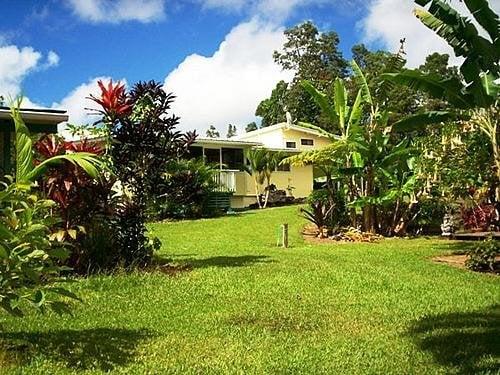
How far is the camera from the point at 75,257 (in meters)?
9.41

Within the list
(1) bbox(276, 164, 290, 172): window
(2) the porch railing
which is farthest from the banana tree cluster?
(1) bbox(276, 164, 290, 172): window

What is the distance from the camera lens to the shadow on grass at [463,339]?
5.32m

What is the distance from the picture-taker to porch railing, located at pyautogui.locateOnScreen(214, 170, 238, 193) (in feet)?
96.6

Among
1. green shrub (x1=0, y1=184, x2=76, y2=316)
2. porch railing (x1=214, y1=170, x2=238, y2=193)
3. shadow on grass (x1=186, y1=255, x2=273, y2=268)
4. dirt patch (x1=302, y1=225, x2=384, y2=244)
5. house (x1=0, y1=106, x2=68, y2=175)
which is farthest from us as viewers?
porch railing (x1=214, y1=170, x2=238, y2=193)

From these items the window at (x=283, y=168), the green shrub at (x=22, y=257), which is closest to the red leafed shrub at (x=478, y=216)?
the green shrub at (x=22, y=257)

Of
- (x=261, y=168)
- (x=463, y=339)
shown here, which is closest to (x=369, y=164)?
(x=463, y=339)

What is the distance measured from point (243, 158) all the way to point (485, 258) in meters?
23.1

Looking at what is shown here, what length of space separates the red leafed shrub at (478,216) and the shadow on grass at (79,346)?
1505 cm

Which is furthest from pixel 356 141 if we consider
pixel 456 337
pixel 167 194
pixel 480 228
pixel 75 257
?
pixel 456 337

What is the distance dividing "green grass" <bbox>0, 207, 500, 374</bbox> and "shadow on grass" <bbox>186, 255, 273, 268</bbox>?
0.13 feet

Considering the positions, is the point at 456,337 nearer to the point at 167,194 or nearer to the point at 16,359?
the point at 16,359

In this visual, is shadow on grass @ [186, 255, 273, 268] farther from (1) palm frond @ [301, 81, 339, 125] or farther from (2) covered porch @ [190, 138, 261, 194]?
(2) covered porch @ [190, 138, 261, 194]

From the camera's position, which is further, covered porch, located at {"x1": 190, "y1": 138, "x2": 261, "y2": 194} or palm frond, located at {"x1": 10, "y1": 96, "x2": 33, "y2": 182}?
covered porch, located at {"x1": 190, "y1": 138, "x2": 261, "y2": 194}

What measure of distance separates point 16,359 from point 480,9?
7.76 meters
